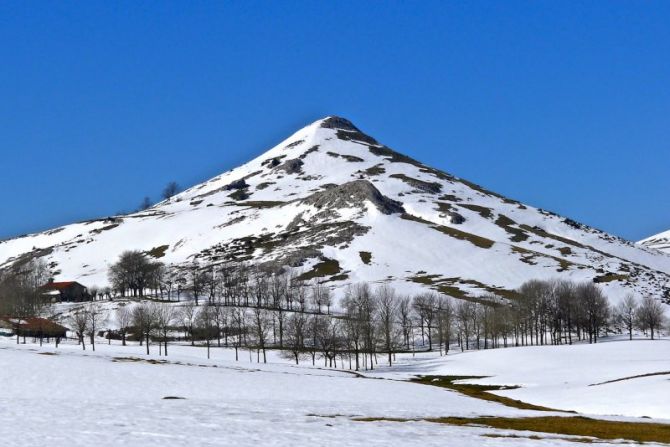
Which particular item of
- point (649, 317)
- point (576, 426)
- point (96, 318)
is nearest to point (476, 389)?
point (576, 426)

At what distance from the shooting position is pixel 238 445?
27516 millimetres

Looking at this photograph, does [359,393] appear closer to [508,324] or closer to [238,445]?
[238,445]

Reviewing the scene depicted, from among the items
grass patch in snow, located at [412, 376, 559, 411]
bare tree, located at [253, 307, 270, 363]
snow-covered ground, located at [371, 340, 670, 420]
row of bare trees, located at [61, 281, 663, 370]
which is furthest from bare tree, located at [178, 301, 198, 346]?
grass patch in snow, located at [412, 376, 559, 411]

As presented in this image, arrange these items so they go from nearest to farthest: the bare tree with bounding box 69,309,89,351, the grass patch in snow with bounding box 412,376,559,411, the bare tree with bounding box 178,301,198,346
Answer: the grass patch in snow with bounding box 412,376,559,411 → the bare tree with bounding box 69,309,89,351 → the bare tree with bounding box 178,301,198,346

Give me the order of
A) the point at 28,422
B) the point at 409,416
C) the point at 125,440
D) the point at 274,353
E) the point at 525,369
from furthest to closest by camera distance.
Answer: the point at 274,353, the point at 525,369, the point at 409,416, the point at 28,422, the point at 125,440

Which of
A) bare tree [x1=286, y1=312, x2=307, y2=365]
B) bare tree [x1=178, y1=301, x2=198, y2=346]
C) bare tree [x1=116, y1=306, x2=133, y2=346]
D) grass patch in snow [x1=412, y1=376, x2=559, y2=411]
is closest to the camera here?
grass patch in snow [x1=412, y1=376, x2=559, y2=411]

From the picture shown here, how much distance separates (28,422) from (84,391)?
27797 mm

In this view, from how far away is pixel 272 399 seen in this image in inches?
2216

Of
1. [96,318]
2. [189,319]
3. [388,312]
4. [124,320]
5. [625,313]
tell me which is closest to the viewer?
[388,312]

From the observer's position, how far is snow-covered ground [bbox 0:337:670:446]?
99.2 feet

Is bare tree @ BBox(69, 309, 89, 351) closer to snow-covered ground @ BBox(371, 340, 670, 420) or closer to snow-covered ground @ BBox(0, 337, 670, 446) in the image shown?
snow-covered ground @ BBox(0, 337, 670, 446)

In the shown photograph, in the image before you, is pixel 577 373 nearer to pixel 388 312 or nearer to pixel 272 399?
pixel 272 399

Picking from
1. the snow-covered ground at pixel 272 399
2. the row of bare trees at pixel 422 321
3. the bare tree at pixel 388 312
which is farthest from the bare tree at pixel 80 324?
the bare tree at pixel 388 312

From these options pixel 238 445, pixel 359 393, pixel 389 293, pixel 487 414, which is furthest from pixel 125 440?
pixel 389 293
